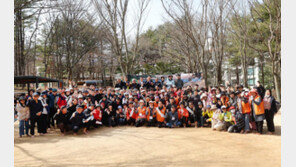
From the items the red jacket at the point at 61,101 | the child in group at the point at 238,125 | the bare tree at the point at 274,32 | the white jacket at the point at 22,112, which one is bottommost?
the child in group at the point at 238,125

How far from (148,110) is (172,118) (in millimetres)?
1101

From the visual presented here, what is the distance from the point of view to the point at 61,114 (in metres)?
7.32

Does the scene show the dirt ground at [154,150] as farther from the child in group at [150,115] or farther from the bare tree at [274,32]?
the bare tree at [274,32]

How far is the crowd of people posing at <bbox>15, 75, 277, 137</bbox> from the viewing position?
6.61 m

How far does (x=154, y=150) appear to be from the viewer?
4805 millimetres

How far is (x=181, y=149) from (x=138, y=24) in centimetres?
1108

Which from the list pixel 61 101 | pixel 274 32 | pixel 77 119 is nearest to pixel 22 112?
pixel 61 101

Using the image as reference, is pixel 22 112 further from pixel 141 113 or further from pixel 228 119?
pixel 228 119

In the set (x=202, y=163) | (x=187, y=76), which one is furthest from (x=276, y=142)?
(x=187, y=76)

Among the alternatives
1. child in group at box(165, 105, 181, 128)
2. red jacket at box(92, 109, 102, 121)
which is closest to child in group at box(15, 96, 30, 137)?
red jacket at box(92, 109, 102, 121)

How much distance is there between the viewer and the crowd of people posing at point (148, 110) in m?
6.61

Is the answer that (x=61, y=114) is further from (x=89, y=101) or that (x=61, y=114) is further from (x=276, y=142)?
(x=276, y=142)

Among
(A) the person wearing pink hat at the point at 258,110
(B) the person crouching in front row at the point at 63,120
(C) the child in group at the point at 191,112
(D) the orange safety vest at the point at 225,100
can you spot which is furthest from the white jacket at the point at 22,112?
(A) the person wearing pink hat at the point at 258,110

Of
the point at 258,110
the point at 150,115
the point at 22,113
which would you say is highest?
the point at 258,110
